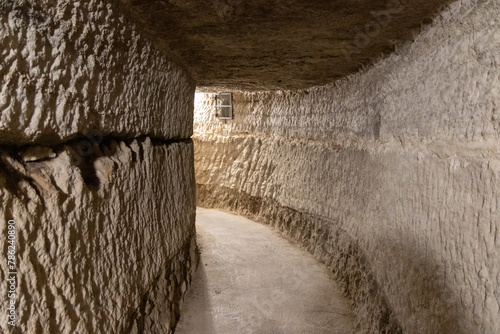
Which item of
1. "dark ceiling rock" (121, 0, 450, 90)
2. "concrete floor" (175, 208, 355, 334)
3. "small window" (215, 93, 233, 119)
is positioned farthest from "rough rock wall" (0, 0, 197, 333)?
"small window" (215, 93, 233, 119)

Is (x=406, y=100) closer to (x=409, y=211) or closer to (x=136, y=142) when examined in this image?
(x=409, y=211)

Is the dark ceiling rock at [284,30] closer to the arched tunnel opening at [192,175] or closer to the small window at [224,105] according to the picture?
the arched tunnel opening at [192,175]

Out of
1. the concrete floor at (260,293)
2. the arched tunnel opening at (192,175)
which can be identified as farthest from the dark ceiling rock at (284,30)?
the concrete floor at (260,293)

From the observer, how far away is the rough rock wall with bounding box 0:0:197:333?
0.86 metres

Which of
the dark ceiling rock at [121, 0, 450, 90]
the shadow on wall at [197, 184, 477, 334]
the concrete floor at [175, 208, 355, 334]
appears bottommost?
the concrete floor at [175, 208, 355, 334]

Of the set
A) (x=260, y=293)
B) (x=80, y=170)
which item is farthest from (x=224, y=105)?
(x=80, y=170)

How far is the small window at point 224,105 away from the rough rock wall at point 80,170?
296 centimetres

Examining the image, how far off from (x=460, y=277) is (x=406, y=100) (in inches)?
31.8

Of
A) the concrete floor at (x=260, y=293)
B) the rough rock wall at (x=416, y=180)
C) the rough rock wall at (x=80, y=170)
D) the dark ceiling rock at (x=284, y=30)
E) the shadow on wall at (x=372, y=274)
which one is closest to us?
the rough rock wall at (x=80, y=170)

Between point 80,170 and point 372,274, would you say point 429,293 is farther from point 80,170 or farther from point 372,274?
point 80,170

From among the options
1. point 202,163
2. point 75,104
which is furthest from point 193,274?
point 202,163

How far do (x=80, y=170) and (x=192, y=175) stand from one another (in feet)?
5.01

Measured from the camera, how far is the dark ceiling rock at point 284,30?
4.69 ft

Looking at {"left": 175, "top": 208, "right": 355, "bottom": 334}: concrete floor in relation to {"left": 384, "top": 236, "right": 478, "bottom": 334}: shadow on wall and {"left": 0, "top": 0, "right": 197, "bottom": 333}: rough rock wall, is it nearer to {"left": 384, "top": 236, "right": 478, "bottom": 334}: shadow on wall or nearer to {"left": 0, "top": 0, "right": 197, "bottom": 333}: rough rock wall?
{"left": 0, "top": 0, "right": 197, "bottom": 333}: rough rock wall
